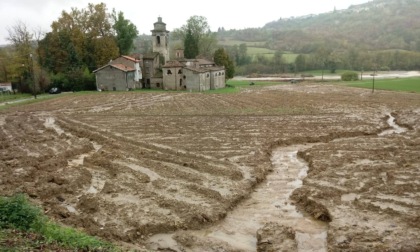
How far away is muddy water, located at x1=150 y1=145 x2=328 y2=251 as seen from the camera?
1270 cm

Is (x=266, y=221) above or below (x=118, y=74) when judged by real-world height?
below

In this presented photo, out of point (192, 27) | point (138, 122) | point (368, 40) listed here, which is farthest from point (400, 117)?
point (368, 40)

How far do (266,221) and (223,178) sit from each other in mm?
4695

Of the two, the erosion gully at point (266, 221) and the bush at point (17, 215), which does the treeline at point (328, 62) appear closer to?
the erosion gully at point (266, 221)

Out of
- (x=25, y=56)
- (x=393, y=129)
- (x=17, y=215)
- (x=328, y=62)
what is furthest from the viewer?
(x=328, y=62)

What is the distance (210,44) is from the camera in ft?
311

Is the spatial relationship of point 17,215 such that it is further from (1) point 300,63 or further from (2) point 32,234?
(1) point 300,63

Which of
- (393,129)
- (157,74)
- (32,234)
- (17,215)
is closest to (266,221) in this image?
(32,234)

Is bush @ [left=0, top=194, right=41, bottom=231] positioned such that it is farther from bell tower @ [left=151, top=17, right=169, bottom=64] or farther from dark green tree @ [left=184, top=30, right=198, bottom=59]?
dark green tree @ [left=184, top=30, right=198, bottom=59]

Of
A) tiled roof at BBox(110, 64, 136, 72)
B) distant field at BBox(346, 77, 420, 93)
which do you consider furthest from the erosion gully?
distant field at BBox(346, 77, 420, 93)

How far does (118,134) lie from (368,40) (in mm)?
181853

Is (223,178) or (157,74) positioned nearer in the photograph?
(223,178)

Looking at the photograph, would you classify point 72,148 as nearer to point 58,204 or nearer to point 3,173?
point 3,173

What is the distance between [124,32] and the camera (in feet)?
253
